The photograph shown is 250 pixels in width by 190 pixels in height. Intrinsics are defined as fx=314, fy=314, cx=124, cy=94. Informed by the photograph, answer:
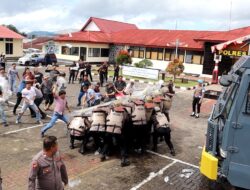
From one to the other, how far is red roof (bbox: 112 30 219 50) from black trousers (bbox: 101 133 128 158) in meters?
23.7

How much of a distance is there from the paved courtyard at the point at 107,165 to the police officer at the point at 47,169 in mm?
2091

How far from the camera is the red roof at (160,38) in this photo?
31.6 m

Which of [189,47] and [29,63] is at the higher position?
[189,47]

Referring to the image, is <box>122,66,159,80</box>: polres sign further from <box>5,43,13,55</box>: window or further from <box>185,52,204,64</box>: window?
<box>5,43,13,55</box>: window

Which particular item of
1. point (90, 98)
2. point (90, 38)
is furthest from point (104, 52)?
point (90, 98)

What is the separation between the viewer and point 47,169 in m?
4.29

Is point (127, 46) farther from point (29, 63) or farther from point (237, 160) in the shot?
point (237, 160)

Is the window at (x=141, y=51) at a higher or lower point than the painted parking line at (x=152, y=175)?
higher

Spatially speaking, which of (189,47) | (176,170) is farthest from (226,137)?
(189,47)

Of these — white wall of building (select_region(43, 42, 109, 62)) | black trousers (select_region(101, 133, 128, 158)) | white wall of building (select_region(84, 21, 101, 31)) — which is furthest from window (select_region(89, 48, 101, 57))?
black trousers (select_region(101, 133, 128, 158))

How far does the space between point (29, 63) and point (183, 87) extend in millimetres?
18340

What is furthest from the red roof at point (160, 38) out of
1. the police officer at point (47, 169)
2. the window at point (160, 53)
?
the police officer at point (47, 169)

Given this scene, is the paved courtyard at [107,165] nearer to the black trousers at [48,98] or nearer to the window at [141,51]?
the black trousers at [48,98]

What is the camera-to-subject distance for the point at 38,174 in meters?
4.27
